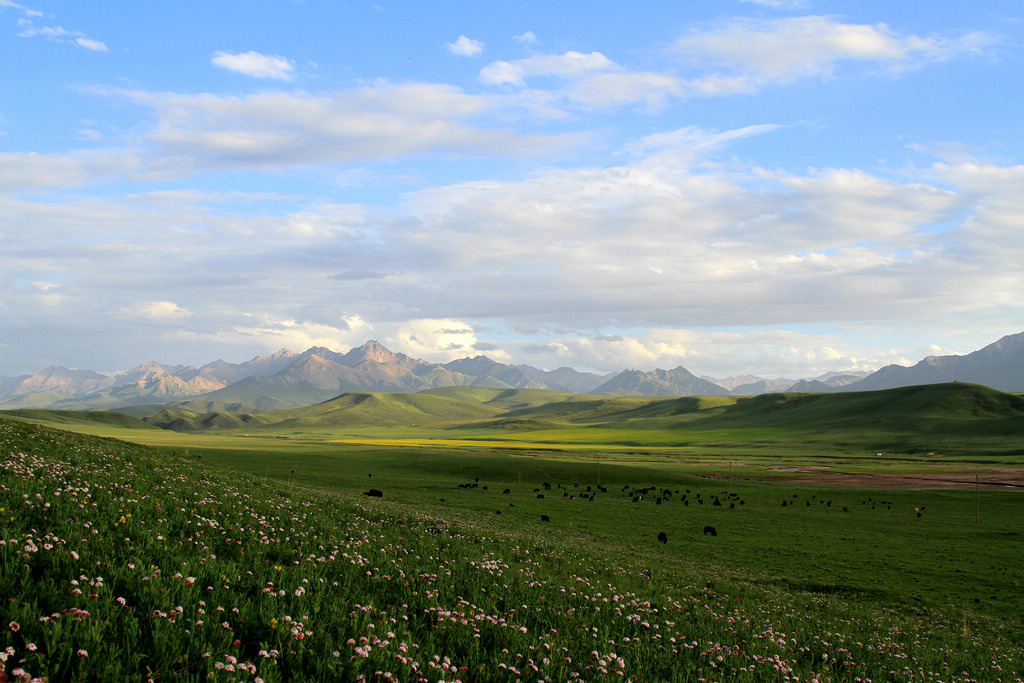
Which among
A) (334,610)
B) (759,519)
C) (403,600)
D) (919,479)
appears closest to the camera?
(334,610)

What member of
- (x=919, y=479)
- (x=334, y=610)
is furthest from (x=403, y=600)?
(x=919, y=479)

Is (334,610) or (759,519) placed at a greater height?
(334,610)

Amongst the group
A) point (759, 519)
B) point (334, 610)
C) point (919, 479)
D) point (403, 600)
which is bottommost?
point (919, 479)

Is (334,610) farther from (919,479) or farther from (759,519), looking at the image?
(919,479)

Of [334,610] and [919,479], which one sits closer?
[334,610]

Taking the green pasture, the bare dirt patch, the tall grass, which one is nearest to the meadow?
the tall grass

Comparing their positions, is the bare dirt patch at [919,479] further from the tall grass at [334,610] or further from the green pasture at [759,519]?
the tall grass at [334,610]

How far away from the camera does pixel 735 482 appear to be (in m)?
87.4

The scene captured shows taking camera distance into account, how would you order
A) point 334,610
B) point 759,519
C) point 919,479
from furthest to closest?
point 919,479, point 759,519, point 334,610

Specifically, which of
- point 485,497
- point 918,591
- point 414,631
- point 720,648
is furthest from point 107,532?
point 485,497

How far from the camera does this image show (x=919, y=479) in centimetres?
9431

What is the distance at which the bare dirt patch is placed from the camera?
3322 inches

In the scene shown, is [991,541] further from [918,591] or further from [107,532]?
[107,532]

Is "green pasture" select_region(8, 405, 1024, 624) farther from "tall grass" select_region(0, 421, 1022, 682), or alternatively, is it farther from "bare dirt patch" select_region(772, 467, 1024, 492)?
"tall grass" select_region(0, 421, 1022, 682)
